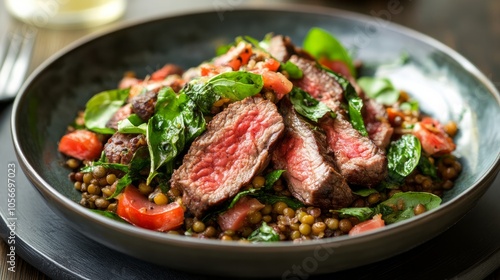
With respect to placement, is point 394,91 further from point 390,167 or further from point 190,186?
point 190,186

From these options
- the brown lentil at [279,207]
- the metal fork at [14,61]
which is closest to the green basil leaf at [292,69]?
the brown lentil at [279,207]

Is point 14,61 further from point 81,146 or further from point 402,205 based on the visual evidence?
point 402,205

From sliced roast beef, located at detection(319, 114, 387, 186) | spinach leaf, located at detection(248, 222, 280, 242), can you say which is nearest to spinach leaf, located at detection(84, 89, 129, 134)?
spinach leaf, located at detection(248, 222, 280, 242)

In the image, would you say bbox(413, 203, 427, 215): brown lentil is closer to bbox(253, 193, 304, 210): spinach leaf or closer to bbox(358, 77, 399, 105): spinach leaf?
bbox(253, 193, 304, 210): spinach leaf

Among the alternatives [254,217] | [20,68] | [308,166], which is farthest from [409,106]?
[20,68]

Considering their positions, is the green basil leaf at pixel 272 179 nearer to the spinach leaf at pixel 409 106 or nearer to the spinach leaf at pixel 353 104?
the spinach leaf at pixel 353 104
